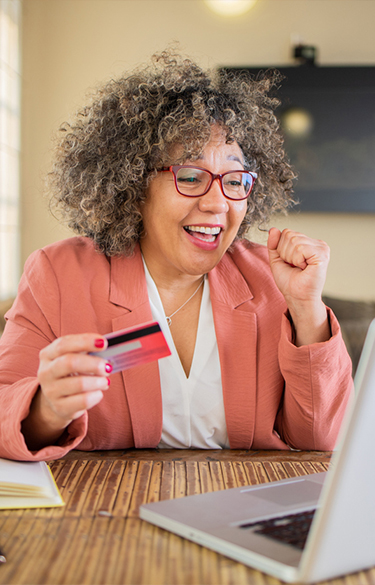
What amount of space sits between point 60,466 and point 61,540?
300mm

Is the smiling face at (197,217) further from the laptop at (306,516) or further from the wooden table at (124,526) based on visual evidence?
the laptop at (306,516)

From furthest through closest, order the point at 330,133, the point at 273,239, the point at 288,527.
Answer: the point at 330,133 < the point at 273,239 < the point at 288,527

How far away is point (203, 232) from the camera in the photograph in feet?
4.29

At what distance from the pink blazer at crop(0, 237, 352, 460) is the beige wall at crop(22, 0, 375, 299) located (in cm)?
232

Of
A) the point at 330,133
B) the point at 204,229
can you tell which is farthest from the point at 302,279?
the point at 330,133

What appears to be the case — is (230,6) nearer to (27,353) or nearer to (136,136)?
(136,136)

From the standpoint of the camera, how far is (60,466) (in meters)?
0.95

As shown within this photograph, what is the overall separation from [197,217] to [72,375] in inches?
22.8

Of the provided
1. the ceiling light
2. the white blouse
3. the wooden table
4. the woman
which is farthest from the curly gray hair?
the ceiling light

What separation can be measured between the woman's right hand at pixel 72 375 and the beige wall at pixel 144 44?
9.33ft

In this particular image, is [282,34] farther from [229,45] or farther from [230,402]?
[230,402]

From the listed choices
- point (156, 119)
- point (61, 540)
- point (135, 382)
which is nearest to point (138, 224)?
point (156, 119)

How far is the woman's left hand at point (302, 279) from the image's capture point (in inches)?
47.0

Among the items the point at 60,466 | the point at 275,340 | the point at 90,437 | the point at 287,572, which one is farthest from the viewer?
the point at 275,340
